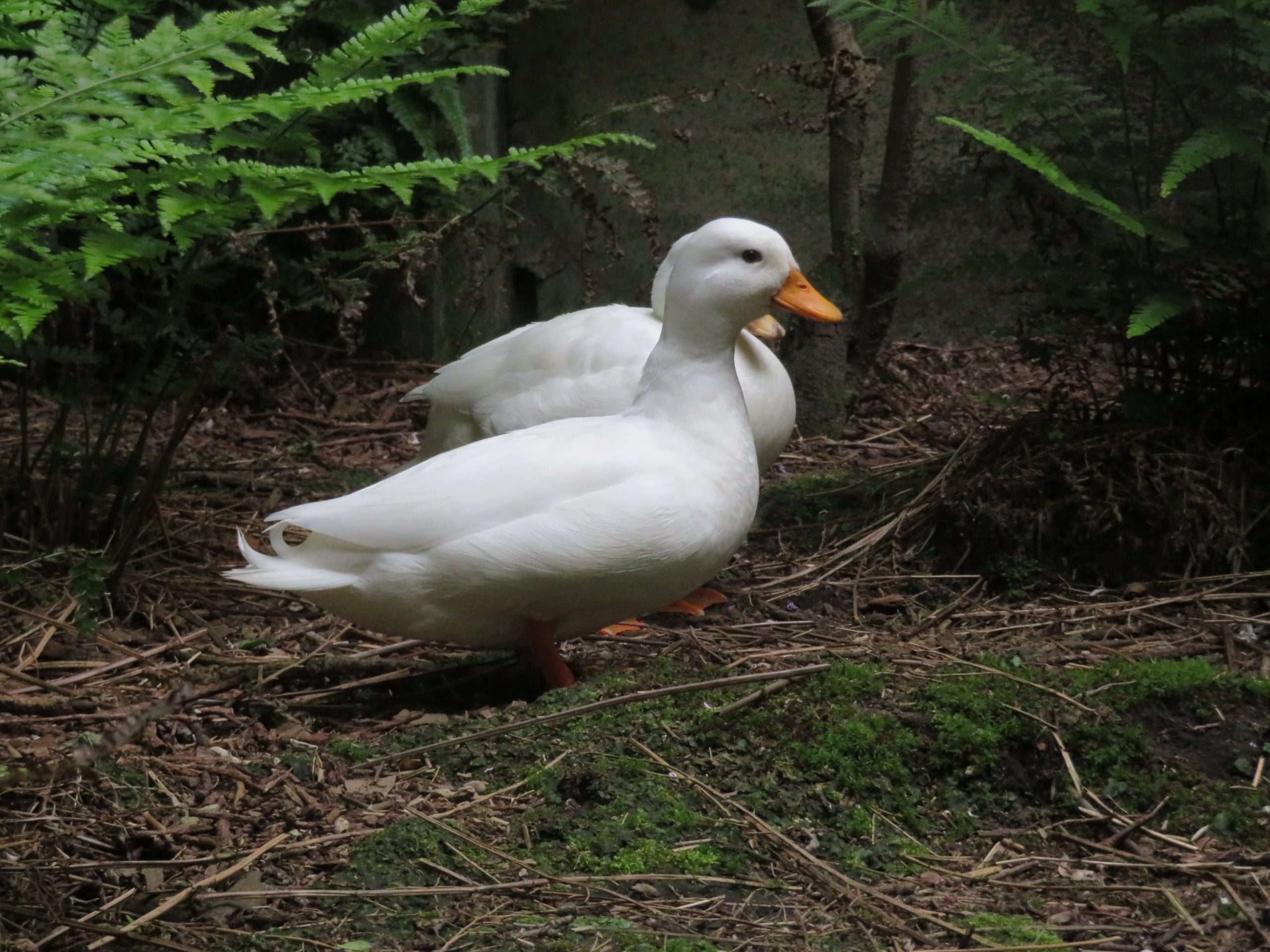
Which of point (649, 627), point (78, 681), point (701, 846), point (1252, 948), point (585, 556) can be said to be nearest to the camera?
point (1252, 948)

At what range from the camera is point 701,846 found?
2.45m

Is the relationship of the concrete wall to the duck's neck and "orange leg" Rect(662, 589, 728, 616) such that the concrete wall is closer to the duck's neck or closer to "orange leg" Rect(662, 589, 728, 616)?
"orange leg" Rect(662, 589, 728, 616)

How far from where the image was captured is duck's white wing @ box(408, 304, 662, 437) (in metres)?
4.37

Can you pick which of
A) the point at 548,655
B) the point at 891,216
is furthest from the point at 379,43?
the point at 891,216

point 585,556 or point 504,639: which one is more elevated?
point 585,556

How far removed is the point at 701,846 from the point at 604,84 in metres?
5.29

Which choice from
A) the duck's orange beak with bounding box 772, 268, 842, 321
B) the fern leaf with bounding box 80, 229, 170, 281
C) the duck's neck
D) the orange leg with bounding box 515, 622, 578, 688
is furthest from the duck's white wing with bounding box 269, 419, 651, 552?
the fern leaf with bounding box 80, 229, 170, 281

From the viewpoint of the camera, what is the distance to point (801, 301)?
376 centimetres

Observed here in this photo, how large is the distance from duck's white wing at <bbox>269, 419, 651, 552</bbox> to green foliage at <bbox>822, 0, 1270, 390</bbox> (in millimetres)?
1431

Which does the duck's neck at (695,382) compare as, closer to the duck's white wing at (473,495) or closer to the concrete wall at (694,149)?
the duck's white wing at (473,495)

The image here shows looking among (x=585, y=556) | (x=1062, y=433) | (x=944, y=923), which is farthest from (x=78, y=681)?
(x=1062, y=433)

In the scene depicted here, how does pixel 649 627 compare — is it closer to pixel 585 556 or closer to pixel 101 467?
pixel 585 556

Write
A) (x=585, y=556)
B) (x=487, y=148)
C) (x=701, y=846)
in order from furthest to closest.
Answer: (x=487, y=148), (x=585, y=556), (x=701, y=846)

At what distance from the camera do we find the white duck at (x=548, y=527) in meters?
3.12
